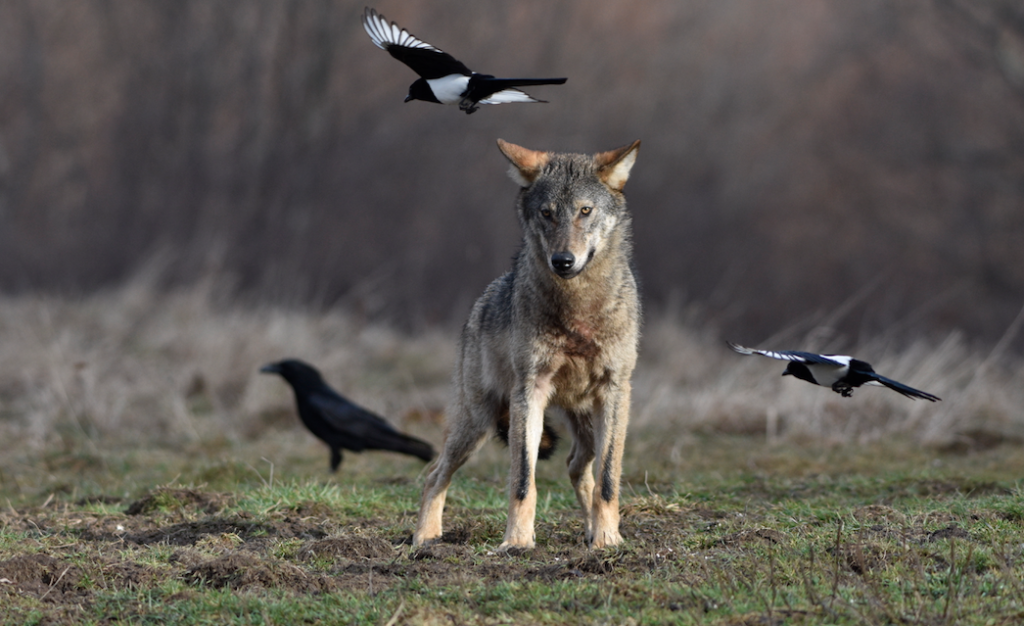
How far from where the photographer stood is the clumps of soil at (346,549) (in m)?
5.31

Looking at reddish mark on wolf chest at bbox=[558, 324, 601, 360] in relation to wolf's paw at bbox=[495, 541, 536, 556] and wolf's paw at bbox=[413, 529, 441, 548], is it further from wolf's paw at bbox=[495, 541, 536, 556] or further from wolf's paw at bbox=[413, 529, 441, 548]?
wolf's paw at bbox=[413, 529, 441, 548]

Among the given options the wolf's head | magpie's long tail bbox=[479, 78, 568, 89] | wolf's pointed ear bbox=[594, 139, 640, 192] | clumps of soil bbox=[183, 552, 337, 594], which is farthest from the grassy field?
magpie's long tail bbox=[479, 78, 568, 89]

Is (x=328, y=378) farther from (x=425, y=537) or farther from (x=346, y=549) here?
(x=346, y=549)

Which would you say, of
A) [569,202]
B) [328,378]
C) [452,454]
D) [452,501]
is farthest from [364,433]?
[328,378]

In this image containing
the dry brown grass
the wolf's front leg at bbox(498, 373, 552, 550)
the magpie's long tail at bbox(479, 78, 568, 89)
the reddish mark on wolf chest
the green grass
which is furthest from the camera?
the dry brown grass

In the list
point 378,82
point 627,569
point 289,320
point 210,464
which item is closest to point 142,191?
point 378,82

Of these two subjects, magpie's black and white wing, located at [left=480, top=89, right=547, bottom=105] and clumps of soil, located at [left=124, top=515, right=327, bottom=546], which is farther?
clumps of soil, located at [left=124, top=515, right=327, bottom=546]

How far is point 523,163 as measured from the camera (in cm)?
607

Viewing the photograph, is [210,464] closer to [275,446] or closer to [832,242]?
[275,446]

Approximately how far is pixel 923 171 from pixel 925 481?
24.0 meters

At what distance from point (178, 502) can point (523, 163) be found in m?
3.22

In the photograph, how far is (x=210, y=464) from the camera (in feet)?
29.3

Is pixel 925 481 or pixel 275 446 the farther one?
pixel 275 446

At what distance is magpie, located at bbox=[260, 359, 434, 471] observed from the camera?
29.6ft
